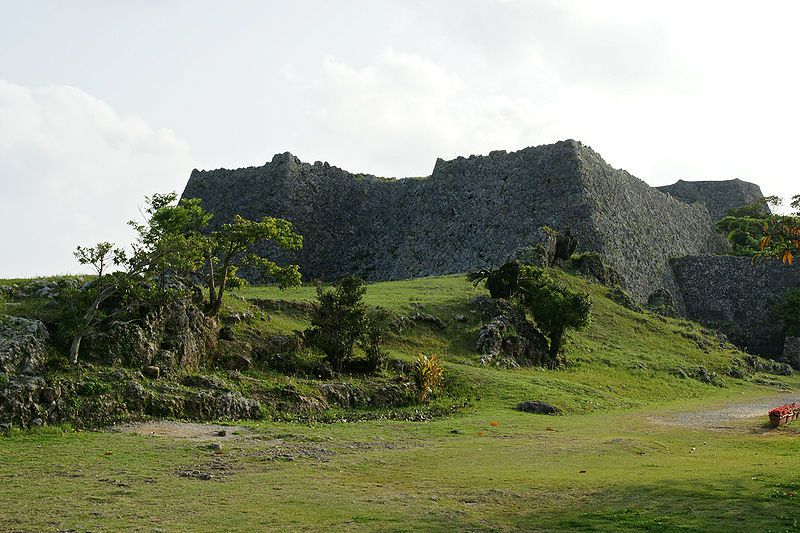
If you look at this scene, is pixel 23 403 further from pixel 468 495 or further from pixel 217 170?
pixel 217 170

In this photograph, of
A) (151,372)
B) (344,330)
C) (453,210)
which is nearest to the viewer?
(151,372)

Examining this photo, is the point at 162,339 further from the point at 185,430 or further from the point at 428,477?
the point at 428,477

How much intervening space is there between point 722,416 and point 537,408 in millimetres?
6722

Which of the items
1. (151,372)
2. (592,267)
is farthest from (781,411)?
(592,267)

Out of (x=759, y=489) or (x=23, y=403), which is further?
(x=23, y=403)

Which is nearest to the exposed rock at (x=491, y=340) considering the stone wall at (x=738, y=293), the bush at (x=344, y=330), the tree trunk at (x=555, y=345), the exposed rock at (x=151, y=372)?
the tree trunk at (x=555, y=345)

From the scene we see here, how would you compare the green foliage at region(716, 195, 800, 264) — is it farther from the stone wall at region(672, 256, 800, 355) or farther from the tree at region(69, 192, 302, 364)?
the tree at region(69, 192, 302, 364)

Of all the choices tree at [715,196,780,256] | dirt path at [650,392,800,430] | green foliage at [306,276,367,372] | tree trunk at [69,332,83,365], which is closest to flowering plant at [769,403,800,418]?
dirt path at [650,392,800,430]

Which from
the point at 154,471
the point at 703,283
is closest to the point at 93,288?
the point at 154,471

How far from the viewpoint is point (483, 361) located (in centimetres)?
3447

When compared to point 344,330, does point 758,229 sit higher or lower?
higher

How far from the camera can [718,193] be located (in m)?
102

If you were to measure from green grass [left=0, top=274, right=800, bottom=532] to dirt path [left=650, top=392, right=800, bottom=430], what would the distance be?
61cm

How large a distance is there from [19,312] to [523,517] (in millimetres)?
16422
